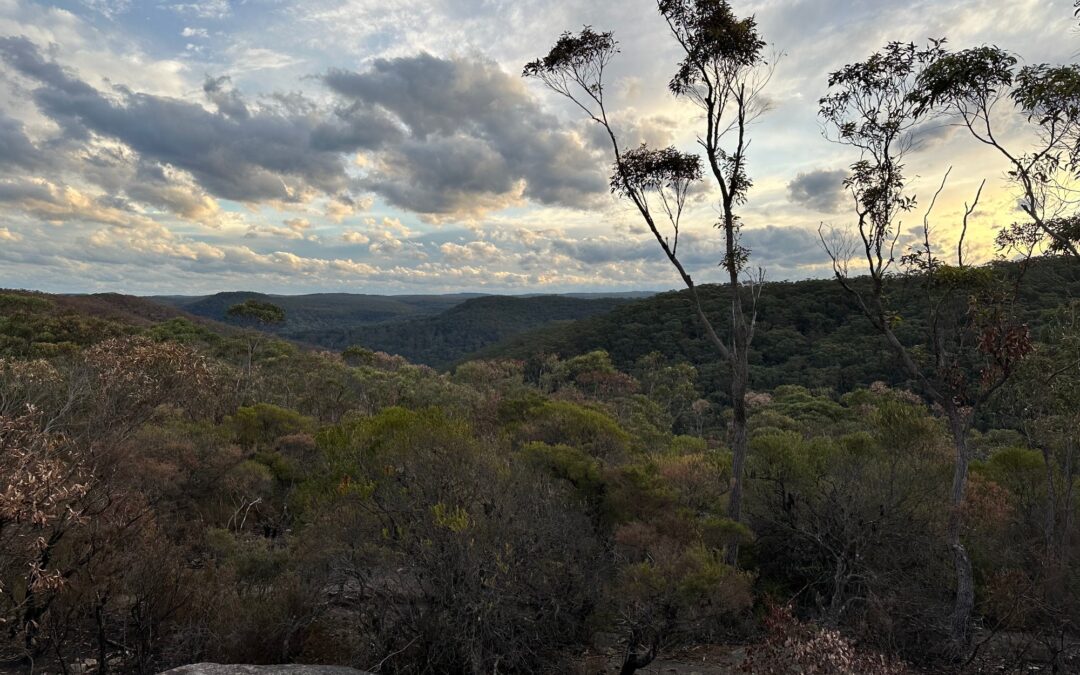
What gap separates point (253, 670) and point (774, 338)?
74.7m

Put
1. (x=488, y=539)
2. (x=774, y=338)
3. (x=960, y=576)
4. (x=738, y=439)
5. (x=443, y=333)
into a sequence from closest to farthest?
(x=488, y=539)
(x=960, y=576)
(x=738, y=439)
(x=774, y=338)
(x=443, y=333)

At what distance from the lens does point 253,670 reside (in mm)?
7598

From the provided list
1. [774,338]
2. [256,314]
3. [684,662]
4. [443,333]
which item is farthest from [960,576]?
[443,333]

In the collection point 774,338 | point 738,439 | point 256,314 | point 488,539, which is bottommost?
point 774,338

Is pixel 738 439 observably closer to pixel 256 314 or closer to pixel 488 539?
pixel 488 539

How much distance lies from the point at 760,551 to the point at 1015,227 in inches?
359

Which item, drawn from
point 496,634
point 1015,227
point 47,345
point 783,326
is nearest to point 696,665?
point 496,634

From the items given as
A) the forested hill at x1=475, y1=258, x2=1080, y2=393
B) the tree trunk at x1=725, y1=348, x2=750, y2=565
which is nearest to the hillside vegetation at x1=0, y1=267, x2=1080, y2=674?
the tree trunk at x1=725, y1=348, x2=750, y2=565

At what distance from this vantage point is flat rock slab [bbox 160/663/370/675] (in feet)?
23.5

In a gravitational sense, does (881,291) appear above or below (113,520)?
above

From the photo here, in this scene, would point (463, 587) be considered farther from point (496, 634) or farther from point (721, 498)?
point (721, 498)

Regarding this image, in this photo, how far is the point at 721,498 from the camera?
15.6 meters

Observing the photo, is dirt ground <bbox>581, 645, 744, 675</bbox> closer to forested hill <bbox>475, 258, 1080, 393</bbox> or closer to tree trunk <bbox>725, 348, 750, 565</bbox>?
tree trunk <bbox>725, 348, 750, 565</bbox>

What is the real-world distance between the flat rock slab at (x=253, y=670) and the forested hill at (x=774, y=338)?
51.2 m
